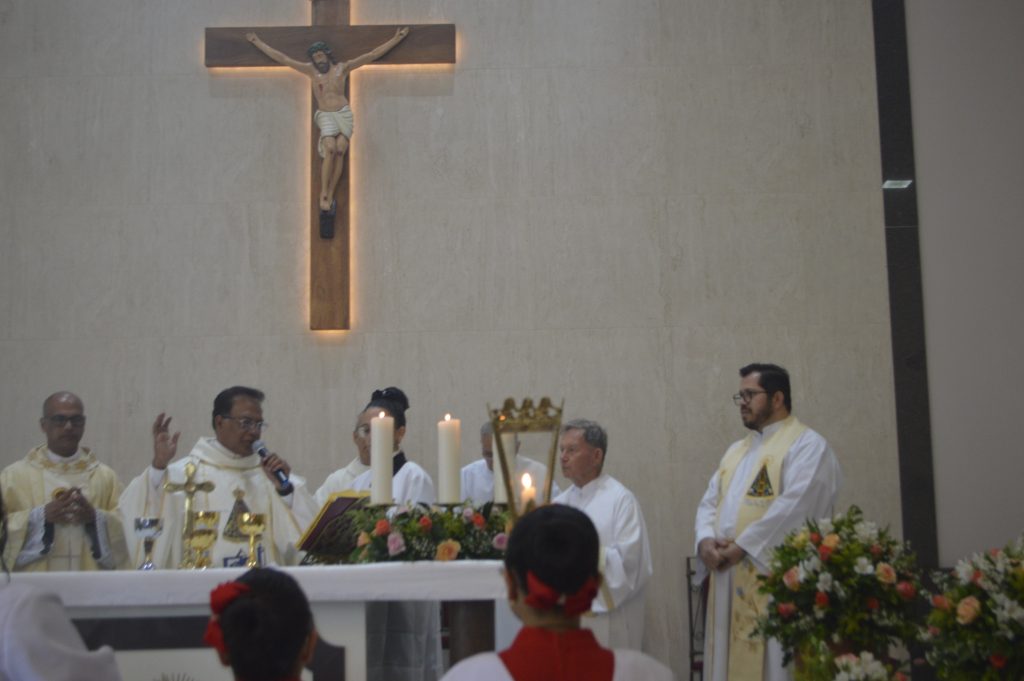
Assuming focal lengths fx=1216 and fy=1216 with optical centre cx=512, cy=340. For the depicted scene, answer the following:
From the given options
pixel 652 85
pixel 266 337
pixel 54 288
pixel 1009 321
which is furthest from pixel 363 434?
pixel 1009 321

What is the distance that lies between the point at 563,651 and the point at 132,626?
1.98 meters

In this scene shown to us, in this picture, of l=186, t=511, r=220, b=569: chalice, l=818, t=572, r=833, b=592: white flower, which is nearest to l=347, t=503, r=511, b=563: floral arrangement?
l=186, t=511, r=220, b=569: chalice

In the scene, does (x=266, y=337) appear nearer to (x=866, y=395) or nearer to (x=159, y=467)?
(x=159, y=467)

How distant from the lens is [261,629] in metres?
2.27

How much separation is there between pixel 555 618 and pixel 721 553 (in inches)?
132

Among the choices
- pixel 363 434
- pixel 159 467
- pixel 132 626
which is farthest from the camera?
pixel 363 434

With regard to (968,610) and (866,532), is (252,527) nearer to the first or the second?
(866,532)

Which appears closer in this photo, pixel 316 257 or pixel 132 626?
pixel 132 626

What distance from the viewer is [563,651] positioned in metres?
2.35

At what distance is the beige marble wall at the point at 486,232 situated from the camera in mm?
7090

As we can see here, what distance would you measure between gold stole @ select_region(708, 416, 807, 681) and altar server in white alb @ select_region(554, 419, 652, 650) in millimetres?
423

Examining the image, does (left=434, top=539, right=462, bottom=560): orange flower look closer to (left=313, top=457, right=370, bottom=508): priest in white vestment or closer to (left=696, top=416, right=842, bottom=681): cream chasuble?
(left=696, top=416, right=842, bottom=681): cream chasuble

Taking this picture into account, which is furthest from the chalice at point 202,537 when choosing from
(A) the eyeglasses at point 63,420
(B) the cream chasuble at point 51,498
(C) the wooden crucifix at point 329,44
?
(C) the wooden crucifix at point 329,44

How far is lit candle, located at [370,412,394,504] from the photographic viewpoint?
385 centimetres
